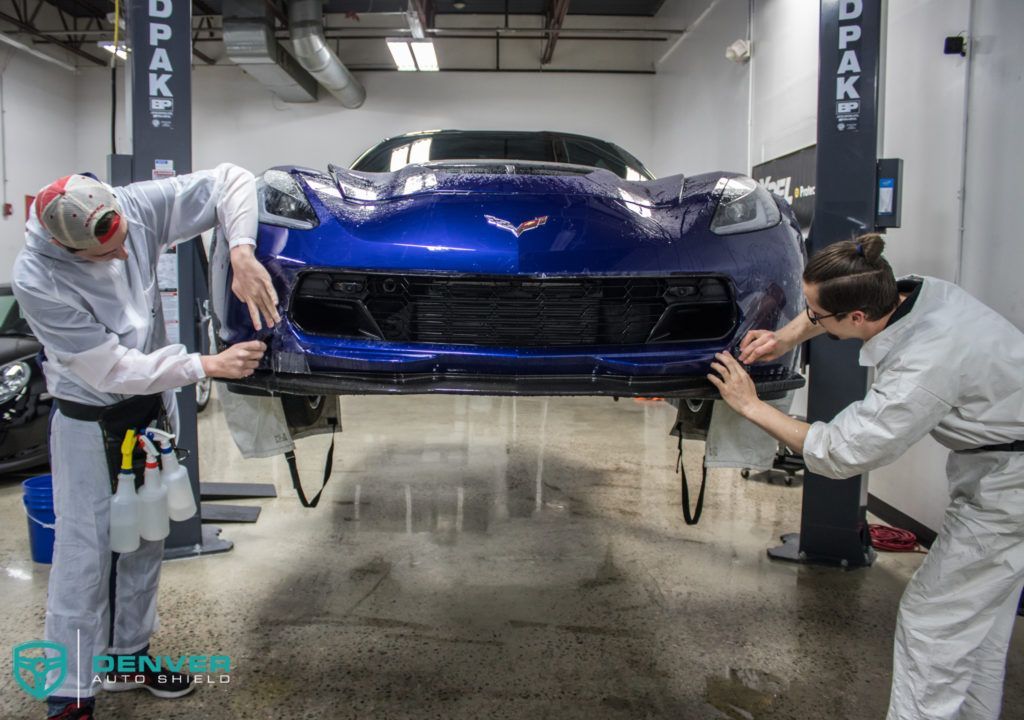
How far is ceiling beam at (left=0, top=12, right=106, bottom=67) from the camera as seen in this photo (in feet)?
26.3

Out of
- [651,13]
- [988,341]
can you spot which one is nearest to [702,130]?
[651,13]

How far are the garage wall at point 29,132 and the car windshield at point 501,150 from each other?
7774 millimetres

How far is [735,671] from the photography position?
1.88 m

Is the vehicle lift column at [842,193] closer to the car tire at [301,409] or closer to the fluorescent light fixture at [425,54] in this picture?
the car tire at [301,409]

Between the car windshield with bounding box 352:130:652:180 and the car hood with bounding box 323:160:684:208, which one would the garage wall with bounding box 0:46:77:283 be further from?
the car hood with bounding box 323:160:684:208

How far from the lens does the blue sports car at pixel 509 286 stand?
61.7 inches

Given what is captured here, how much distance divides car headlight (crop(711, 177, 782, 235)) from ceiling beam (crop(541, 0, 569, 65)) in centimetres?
677

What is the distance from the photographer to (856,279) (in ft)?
4.68

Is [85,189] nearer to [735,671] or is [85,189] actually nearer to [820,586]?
[735,671]

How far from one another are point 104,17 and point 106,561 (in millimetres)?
10260

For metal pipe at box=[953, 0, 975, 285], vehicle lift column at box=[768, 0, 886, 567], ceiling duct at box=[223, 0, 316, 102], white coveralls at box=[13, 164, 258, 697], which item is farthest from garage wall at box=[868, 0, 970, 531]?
ceiling duct at box=[223, 0, 316, 102]

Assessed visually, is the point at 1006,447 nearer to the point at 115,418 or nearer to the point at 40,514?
the point at 115,418

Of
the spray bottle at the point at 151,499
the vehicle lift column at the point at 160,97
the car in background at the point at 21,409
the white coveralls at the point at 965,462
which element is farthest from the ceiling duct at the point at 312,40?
the white coveralls at the point at 965,462

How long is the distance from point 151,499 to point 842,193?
2.48 m
